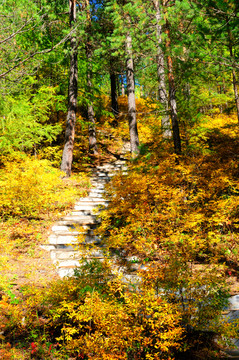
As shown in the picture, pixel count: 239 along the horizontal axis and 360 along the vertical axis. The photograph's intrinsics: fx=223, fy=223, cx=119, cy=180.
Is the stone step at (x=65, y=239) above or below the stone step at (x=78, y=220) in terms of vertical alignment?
below

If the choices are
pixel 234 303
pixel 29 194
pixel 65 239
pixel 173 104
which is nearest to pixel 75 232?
pixel 65 239

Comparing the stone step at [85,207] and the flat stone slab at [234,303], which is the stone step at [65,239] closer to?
the stone step at [85,207]

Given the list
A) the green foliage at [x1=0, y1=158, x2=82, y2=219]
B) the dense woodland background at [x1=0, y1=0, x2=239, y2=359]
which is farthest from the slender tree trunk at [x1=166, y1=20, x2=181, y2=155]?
the green foliage at [x1=0, y1=158, x2=82, y2=219]

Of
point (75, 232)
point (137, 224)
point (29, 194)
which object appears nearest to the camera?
point (137, 224)

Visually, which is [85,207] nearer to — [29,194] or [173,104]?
[29,194]

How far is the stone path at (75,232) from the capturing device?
449 cm

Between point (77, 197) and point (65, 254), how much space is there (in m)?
2.64

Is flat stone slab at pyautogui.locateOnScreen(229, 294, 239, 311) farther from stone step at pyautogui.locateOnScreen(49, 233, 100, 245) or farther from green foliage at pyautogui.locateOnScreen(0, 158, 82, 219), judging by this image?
green foliage at pyautogui.locateOnScreen(0, 158, 82, 219)

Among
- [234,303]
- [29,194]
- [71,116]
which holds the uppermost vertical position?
[71,116]

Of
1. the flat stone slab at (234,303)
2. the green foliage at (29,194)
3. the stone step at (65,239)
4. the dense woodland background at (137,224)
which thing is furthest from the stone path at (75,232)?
the flat stone slab at (234,303)

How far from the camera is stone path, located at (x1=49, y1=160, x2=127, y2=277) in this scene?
449cm

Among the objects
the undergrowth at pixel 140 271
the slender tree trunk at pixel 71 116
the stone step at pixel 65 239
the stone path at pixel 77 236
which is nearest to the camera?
the undergrowth at pixel 140 271

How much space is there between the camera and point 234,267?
13.6 feet

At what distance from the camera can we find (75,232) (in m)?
5.73
